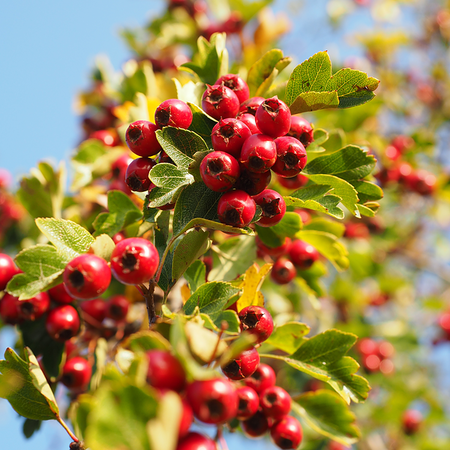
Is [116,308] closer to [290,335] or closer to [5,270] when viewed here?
[5,270]

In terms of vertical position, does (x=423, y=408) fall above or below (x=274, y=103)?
below

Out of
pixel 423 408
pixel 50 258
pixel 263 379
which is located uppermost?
pixel 50 258

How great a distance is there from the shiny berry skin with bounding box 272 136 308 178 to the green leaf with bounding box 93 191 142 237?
0.57 metres

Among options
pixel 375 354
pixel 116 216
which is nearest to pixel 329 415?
pixel 116 216

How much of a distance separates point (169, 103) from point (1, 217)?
2.91m

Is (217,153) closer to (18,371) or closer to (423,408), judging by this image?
(18,371)

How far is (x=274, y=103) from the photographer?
1.17 metres

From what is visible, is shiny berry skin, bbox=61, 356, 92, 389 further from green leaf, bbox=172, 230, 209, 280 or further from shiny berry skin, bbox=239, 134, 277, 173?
shiny berry skin, bbox=239, 134, 277, 173

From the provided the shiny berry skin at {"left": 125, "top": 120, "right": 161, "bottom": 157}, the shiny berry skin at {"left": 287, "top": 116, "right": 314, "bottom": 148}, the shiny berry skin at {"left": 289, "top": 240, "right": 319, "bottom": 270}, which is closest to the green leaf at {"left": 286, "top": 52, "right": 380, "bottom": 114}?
the shiny berry skin at {"left": 287, "top": 116, "right": 314, "bottom": 148}

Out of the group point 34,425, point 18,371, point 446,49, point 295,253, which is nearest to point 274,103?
point 295,253

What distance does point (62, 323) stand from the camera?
1.53 meters

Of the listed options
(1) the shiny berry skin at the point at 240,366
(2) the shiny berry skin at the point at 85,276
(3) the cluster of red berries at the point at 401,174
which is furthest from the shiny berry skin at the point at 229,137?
(3) the cluster of red berries at the point at 401,174

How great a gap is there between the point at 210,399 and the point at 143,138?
2.58 feet

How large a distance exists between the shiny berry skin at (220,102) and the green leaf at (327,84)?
19cm
